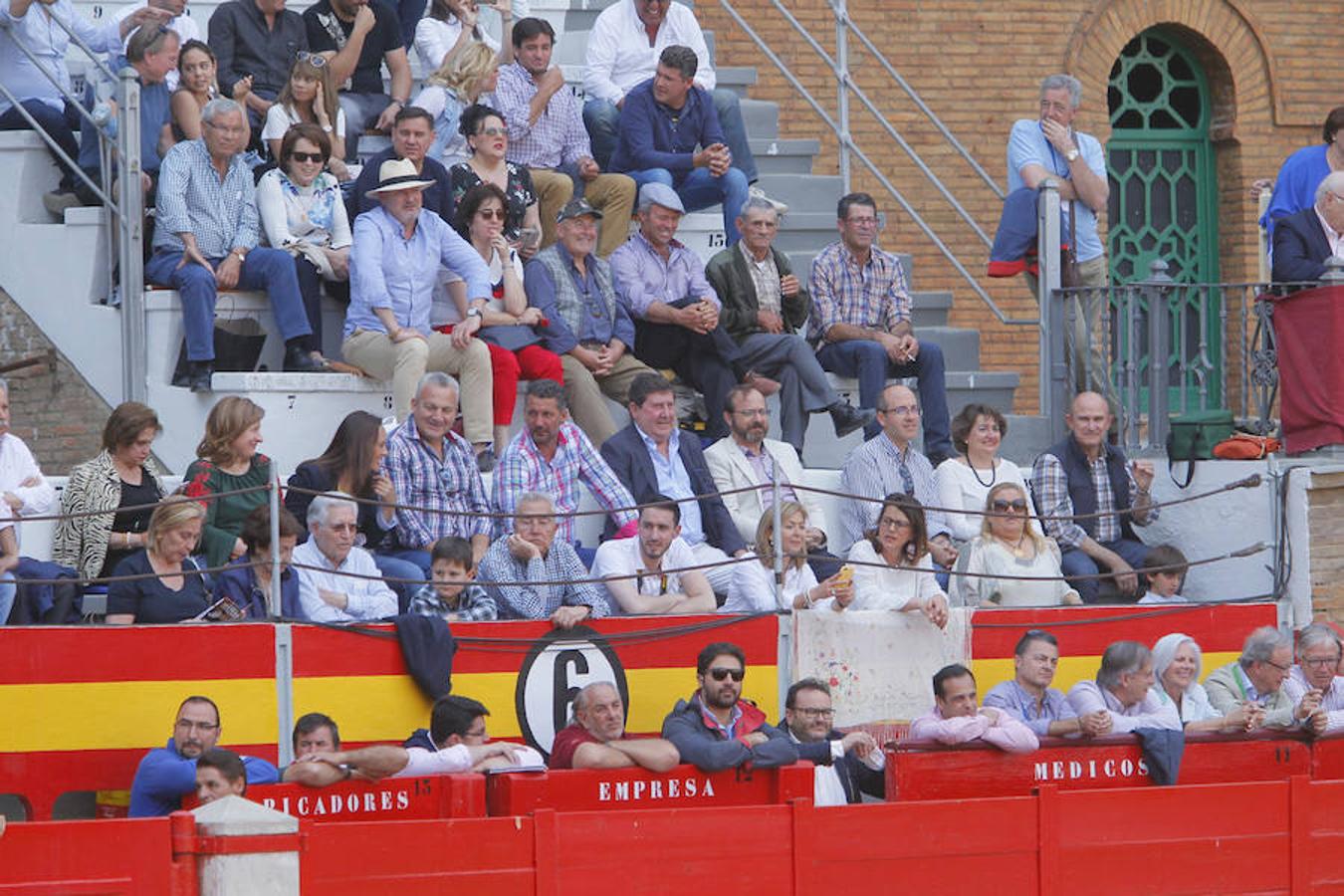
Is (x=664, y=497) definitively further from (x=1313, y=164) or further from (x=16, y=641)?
(x=1313, y=164)

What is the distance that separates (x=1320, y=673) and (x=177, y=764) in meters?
5.17

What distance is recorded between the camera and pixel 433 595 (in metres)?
11.6

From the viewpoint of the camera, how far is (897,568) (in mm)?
12305

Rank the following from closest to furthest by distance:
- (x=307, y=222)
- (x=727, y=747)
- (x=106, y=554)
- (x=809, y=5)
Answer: (x=727, y=747)
(x=106, y=554)
(x=307, y=222)
(x=809, y=5)

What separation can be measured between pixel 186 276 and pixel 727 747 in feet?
12.9

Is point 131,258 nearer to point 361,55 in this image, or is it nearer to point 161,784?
point 361,55

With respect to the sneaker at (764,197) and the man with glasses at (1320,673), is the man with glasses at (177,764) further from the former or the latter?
the sneaker at (764,197)

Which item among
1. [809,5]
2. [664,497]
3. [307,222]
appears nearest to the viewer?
[664,497]

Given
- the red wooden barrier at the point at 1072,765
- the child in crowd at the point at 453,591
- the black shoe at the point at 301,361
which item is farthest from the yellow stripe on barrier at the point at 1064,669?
the black shoe at the point at 301,361

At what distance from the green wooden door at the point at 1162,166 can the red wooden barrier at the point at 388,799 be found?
10.5 metres

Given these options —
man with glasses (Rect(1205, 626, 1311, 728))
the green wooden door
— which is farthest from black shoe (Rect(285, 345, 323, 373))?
the green wooden door

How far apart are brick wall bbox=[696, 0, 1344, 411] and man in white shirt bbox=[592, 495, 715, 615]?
275 inches

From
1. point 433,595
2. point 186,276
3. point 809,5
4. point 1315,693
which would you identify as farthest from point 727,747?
point 809,5

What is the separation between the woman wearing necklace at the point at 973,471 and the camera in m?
13.3
